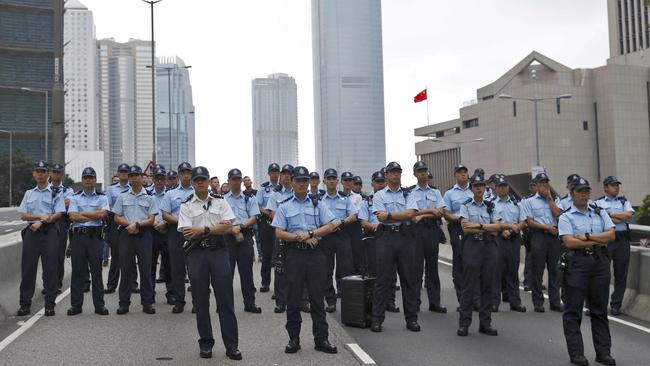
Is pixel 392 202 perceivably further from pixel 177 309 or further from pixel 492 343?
pixel 177 309

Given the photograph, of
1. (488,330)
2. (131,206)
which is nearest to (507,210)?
(488,330)

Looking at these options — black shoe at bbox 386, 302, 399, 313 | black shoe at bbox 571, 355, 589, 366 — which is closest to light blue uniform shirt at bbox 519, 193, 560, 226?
black shoe at bbox 386, 302, 399, 313

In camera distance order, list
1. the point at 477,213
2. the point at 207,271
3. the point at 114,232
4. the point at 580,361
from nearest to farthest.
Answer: the point at 580,361
the point at 207,271
the point at 477,213
the point at 114,232

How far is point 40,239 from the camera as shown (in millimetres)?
9961

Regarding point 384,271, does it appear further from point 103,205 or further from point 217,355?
point 103,205

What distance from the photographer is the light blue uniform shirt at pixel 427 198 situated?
10562 millimetres

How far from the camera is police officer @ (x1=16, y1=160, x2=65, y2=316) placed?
989 centimetres

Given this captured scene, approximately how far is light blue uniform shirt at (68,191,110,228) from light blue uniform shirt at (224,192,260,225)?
1996mm

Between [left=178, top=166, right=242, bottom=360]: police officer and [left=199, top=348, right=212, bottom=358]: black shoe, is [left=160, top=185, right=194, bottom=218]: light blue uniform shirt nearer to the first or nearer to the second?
[left=178, top=166, right=242, bottom=360]: police officer

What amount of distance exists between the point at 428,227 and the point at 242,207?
3082mm

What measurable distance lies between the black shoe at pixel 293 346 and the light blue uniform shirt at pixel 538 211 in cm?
501

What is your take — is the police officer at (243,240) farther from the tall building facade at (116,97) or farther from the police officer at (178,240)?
the tall building facade at (116,97)

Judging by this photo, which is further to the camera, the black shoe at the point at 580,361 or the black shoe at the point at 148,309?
the black shoe at the point at 148,309

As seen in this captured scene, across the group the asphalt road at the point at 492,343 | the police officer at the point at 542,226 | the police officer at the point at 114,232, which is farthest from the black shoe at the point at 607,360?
the police officer at the point at 114,232
